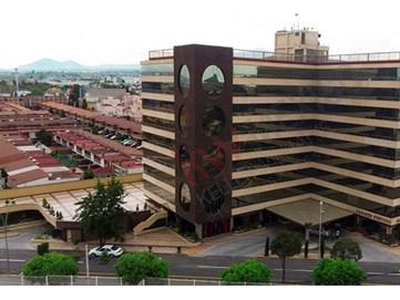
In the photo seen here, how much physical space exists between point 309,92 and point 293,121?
3151 millimetres

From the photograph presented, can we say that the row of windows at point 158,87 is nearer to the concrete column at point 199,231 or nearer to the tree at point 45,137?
the concrete column at point 199,231

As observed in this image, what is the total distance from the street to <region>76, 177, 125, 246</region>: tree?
7.57 feet

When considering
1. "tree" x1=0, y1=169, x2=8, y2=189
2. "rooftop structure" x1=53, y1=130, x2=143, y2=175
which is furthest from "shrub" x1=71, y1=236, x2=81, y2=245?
"rooftop structure" x1=53, y1=130, x2=143, y2=175

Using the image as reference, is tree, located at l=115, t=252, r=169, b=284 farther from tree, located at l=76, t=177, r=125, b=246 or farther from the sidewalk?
the sidewalk

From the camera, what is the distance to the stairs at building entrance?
40094 millimetres

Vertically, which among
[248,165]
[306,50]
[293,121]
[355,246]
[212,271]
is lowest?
[212,271]

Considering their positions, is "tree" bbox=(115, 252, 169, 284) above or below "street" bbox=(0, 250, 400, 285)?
above

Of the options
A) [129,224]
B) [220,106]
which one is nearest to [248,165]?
[220,106]

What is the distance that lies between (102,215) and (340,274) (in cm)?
1913

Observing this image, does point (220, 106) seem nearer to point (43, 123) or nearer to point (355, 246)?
point (355, 246)

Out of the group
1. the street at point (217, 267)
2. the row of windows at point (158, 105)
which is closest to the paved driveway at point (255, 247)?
the street at point (217, 267)

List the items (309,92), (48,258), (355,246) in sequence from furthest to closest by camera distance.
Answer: (309,92), (355,246), (48,258)

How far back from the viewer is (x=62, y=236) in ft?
129

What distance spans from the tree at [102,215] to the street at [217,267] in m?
2.31
